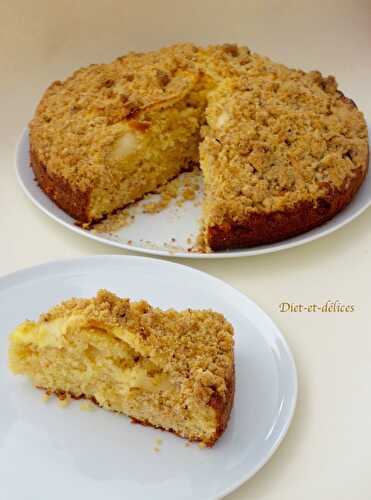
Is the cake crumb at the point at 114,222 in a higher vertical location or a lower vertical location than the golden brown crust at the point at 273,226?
lower

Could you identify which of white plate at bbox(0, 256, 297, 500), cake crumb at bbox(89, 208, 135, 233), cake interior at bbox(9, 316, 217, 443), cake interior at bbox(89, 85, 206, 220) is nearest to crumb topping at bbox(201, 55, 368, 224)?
cake interior at bbox(89, 85, 206, 220)

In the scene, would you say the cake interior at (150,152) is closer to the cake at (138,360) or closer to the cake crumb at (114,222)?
the cake crumb at (114,222)

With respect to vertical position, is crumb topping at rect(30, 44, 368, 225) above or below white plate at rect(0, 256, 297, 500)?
above

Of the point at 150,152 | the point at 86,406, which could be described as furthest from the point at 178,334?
the point at 150,152

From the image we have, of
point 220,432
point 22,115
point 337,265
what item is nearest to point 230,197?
point 337,265

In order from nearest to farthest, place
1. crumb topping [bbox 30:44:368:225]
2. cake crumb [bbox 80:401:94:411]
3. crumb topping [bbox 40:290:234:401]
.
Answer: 1. crumb topping [bbox 40:290:234:401]
2. cake crumb [bbox 80:401:94:411]
3. crumb topping [bbox 30:44:368:225]

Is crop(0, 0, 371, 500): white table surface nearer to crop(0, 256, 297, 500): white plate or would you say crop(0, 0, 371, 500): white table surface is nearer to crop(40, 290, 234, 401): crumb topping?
crop(0, 256, 297, 500): white plate

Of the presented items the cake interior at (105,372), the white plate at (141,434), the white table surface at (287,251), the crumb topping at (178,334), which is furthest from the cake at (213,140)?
the cake interior at (105,372)
